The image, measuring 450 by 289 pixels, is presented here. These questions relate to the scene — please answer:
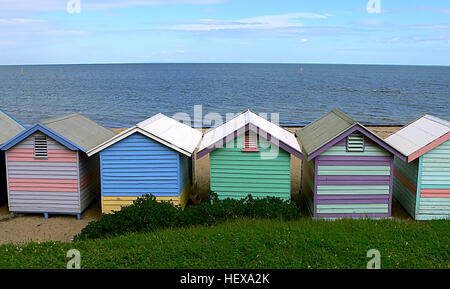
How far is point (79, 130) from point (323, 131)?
9.19 meters

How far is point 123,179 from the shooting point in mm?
15078

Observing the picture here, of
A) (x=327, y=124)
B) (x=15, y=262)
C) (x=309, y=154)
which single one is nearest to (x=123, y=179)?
(x=15, y=262)

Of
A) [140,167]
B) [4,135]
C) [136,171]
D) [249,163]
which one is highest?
[4,135]

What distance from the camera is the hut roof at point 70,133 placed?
49.2 feet

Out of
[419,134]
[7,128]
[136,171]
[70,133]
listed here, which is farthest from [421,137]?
[7,128]

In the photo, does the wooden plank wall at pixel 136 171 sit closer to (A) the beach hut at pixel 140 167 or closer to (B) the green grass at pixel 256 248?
(A) the beach hut at pixel 140 167

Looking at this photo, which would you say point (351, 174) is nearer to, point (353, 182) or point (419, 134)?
point (353, 182)

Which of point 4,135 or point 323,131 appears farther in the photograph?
point 4,135

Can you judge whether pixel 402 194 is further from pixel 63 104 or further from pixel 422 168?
pixel 63 104

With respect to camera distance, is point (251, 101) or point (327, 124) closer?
point (327, 124)

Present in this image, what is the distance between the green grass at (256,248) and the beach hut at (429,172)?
83.7 inches

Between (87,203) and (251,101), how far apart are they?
57.7 metres

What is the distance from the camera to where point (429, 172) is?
47.5ft

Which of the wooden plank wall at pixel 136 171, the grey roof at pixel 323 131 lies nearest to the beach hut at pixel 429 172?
the grey roof at pixel 323 131
